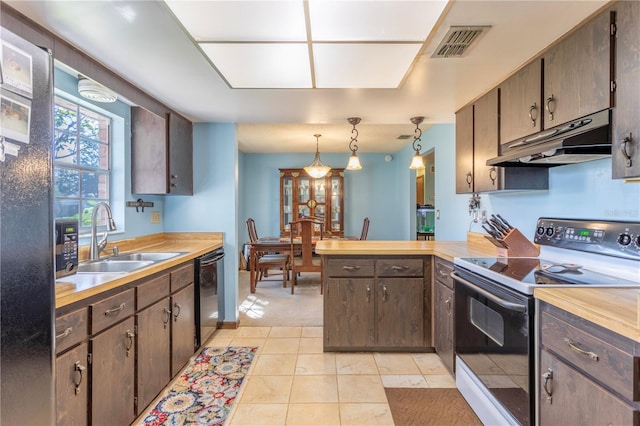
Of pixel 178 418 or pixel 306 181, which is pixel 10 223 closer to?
pixel 178 418

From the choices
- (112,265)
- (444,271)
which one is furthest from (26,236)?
(444,271)

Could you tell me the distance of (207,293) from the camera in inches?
107

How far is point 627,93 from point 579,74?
287 millimetres

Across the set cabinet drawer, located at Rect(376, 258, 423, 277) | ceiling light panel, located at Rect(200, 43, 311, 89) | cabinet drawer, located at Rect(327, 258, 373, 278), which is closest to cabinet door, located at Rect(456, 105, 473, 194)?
cabinet drawer, located at Rect(376, 258, 423, 277)

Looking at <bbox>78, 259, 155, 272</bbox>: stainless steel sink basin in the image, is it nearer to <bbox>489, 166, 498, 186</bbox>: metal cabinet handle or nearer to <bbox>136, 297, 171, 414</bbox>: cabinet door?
<bbox>136, 297, 171, 414</bbox>: cabinet door

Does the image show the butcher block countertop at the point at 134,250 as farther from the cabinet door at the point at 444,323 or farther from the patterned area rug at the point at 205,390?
the cabinet door at the point at 444,323

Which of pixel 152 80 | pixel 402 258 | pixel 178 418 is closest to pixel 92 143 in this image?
pixel 152 80

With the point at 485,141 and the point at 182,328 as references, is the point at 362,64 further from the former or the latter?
the point at 182,328

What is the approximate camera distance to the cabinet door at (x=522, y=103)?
5.80 feet

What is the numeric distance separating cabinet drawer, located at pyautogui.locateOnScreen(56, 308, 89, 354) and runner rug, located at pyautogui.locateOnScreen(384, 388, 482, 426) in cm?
168

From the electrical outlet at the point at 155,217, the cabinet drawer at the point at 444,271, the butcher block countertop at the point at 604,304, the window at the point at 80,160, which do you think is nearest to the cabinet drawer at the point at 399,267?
the cabinet drawer at the point at 444,271

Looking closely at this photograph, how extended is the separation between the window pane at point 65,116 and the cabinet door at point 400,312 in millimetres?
2580

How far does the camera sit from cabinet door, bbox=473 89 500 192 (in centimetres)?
219

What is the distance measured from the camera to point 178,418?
71.1 inches
